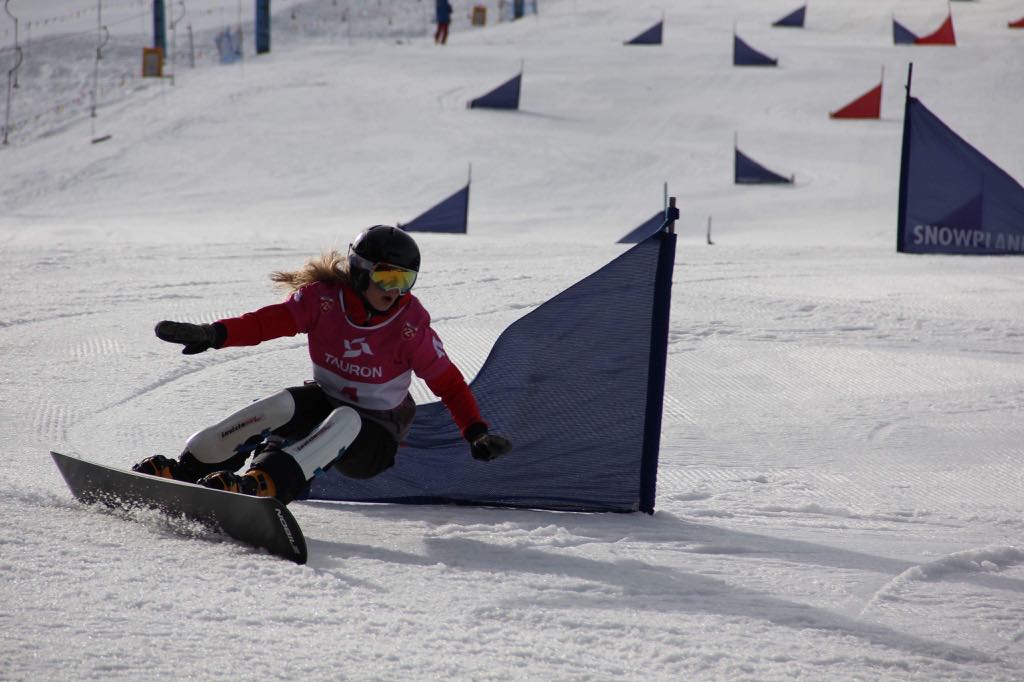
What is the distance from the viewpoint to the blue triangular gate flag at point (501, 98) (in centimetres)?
1998

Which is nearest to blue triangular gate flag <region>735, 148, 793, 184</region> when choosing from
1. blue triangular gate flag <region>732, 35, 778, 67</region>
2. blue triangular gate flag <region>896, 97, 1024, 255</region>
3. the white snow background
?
the white snow background

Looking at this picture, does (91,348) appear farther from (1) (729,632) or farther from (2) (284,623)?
(1) (729,632)

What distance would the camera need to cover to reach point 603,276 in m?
3.29

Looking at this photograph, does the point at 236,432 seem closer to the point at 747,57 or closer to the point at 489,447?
the point at 489,447

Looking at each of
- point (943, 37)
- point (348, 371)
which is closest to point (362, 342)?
point (348, 371)

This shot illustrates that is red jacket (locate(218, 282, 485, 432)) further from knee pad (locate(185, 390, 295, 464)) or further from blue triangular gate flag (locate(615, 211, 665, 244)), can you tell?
blue triangular gate flag (locate(615, 211, 665, 244))

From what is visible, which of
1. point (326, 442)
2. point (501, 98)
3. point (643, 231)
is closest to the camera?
point (326, 442)

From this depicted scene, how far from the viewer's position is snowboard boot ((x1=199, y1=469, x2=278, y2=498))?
2795mm

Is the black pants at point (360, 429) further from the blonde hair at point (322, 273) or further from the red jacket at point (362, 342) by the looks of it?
the blonde hair at point (322, 273)

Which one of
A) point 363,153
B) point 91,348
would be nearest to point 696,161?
point 363,153

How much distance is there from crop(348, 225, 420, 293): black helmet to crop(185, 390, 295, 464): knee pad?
0.43 metres

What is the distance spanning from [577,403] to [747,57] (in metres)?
21.7

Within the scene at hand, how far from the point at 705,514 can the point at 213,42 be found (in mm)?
32694

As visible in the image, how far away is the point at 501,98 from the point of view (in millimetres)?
20188
